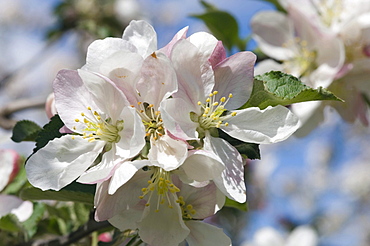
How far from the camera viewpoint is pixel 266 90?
3.00 feet

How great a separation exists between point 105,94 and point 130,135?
9 centimetres

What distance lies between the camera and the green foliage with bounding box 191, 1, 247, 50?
1884 millimetres

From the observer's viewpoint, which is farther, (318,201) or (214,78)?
(318,201)

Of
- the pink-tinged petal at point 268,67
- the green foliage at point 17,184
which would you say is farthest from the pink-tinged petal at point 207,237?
the pink-tinged petal at point 268,67

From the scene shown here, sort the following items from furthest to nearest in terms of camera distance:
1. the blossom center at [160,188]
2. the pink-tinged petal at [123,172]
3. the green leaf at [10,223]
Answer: the green leaf at [10,223], the blossom center at [160,188], the pink-tinged petal at [123,172]

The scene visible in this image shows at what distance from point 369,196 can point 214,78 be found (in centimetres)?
752

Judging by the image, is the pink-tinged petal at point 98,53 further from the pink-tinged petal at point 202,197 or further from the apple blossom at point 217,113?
the pink-tinged petal at point 202,197

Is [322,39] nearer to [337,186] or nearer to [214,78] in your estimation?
[214,78]

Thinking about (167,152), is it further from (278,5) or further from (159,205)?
(278,5)

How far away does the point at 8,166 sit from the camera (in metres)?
1.32

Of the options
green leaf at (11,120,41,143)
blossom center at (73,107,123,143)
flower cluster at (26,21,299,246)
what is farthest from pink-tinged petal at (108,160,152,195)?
green leaf at (11,120,41,143)

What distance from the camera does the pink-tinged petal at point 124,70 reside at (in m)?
0.86

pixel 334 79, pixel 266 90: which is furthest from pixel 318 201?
pixel 266 90

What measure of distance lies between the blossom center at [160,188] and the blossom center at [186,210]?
22mm
